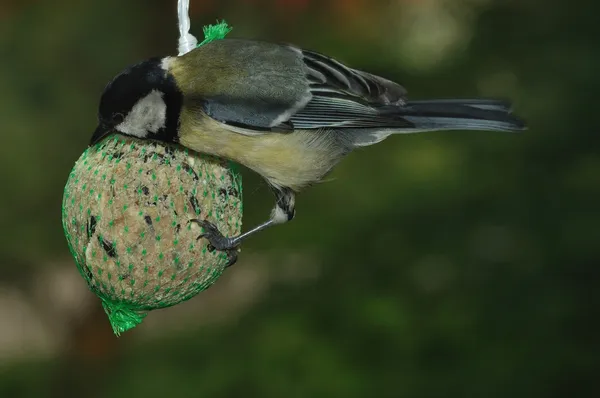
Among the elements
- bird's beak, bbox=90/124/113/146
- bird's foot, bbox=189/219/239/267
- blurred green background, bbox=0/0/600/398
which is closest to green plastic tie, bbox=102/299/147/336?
bird's foot, bbox=189/219/239/267

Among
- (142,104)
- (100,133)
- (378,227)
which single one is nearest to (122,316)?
(100,133)

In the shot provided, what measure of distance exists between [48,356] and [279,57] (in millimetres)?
3037

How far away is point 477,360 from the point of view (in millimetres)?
4500

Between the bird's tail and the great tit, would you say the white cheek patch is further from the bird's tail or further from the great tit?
the bird's tail

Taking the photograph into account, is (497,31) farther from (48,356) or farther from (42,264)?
(48,356)

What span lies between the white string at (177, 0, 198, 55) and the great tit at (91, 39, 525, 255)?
0.07 m

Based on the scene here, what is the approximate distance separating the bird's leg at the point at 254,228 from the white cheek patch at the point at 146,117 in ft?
1.12

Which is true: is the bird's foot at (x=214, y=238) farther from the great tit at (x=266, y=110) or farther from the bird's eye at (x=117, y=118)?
the bird's eye at (x=117, y=118)

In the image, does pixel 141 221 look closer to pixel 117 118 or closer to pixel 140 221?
pixel 140 221

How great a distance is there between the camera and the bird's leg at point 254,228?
2438 mm

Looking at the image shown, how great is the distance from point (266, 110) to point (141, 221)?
58 cm

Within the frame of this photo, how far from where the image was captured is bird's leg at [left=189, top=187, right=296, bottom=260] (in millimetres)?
2438

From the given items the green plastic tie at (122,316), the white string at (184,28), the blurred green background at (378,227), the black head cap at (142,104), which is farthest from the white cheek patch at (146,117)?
the blurred green background at (378,227)

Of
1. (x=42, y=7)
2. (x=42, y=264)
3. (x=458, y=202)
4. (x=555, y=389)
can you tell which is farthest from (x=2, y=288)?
(x=555, y=389)
